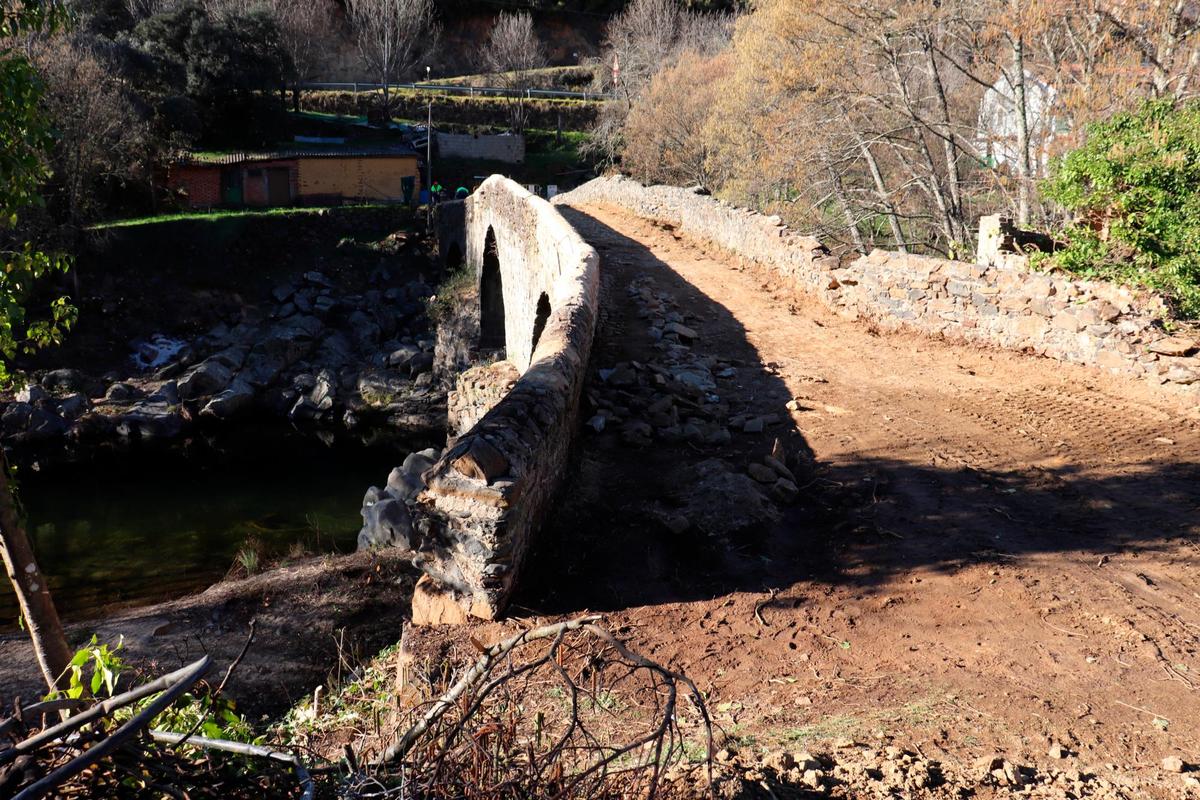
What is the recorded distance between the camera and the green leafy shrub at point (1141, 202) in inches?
333

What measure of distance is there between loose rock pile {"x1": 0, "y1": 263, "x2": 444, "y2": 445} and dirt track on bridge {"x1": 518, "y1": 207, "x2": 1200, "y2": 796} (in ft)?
49.9

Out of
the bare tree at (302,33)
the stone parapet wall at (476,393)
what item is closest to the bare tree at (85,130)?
the bare tree at (302,33)

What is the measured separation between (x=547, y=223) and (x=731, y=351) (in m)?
4.22

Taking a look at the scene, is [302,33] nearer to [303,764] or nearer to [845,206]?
[845,206]

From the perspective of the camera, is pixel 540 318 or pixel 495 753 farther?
pixel 540 318

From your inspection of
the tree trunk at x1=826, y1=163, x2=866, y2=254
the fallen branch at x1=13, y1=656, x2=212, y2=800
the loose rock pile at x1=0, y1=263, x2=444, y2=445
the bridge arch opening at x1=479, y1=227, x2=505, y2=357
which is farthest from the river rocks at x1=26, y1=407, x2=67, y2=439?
the fallen branch at x1=13, y1=656, x2=212, y2=800

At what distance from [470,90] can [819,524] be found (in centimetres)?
4755

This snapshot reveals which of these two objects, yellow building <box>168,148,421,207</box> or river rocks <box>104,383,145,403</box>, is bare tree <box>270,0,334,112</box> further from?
river rocks <box>104,383,145,403</box>

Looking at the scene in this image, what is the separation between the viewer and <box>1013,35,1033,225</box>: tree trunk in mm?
13180

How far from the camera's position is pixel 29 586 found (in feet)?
15.8

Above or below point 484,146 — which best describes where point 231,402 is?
below

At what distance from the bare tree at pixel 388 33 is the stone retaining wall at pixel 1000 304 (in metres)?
38.5

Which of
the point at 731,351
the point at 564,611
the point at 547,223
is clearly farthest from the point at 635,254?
the point at 564,611

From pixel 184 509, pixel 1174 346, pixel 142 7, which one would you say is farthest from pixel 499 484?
pixel 142 7
